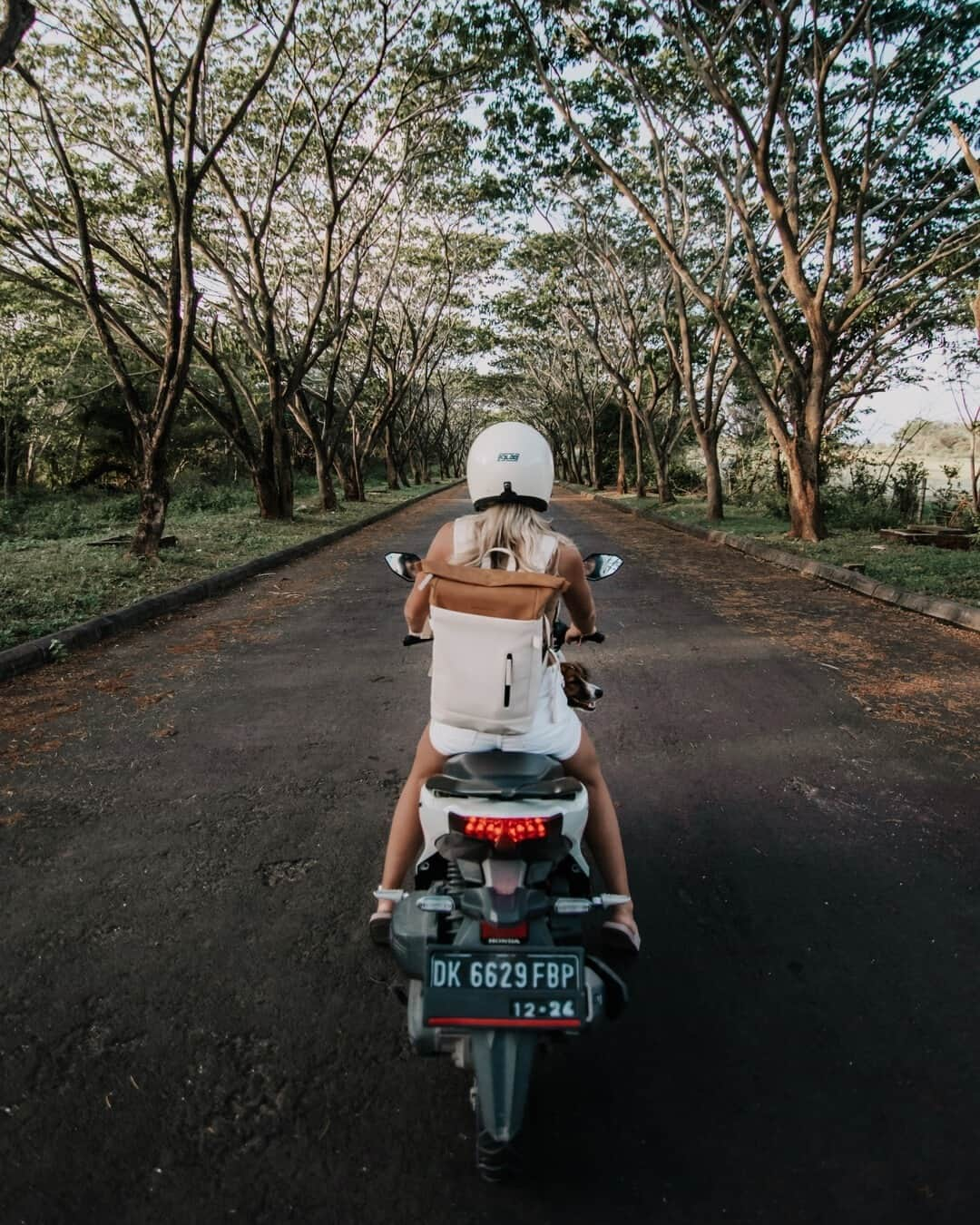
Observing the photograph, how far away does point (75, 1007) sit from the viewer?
2.21 m

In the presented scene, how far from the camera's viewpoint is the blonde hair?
2.17m

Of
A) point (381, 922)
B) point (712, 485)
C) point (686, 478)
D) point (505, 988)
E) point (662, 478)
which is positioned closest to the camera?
point (505, 988)

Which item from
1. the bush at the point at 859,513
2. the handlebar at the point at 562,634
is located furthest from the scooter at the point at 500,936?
the bush at the point at 859,513

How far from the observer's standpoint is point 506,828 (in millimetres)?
1841

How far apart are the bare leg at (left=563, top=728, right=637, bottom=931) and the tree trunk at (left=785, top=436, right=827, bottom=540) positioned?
11.8 m

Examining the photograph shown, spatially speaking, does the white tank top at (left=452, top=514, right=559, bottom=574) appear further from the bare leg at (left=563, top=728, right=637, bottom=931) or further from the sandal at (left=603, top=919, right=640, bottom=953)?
the sandal at (left=603, top=919, right=640, bottom=953)

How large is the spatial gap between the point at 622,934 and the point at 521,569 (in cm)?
112

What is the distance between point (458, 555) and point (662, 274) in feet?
76.3

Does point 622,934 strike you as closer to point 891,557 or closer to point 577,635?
point 577,635

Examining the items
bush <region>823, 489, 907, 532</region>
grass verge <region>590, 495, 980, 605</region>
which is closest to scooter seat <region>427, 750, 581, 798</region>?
grass verge <region>590, 495, 980, 605</region>

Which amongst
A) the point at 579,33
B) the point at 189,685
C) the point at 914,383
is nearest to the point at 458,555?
the point at 189,685

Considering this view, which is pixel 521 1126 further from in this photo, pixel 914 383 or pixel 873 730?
pixel 914 383

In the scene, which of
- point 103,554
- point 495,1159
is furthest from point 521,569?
point 103,554

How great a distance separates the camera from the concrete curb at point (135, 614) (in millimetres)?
5738
